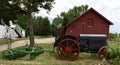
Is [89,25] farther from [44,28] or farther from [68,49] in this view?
[44,28]

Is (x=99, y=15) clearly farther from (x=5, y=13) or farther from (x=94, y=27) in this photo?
(x=5, y=13)

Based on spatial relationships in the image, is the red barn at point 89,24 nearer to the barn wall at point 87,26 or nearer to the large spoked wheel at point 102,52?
the barn wall at point 87,26

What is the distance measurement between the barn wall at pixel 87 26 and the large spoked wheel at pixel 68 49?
2943 centimetres

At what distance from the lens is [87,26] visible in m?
49.2

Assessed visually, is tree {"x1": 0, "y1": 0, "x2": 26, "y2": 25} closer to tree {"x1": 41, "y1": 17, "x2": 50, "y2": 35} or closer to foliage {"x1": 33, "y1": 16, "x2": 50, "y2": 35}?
tree {"x1": 41, "y1": 17, "x2": 50, "y2": 35}

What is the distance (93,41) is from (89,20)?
1188 inches

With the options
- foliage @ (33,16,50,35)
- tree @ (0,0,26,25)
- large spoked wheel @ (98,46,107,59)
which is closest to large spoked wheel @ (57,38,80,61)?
large spoked wheel @ (98,46,107,59)

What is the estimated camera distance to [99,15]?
48.2 m

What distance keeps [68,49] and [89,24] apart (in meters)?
30.8

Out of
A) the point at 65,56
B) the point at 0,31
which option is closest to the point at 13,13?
the point at 65,56

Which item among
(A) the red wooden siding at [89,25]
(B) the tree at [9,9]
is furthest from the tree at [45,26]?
(B) the tree at [9,9]

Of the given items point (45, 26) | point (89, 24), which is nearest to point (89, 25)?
point (89, 24)

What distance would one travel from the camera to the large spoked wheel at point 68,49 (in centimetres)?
1869

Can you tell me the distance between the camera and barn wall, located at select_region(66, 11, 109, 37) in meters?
48.4
